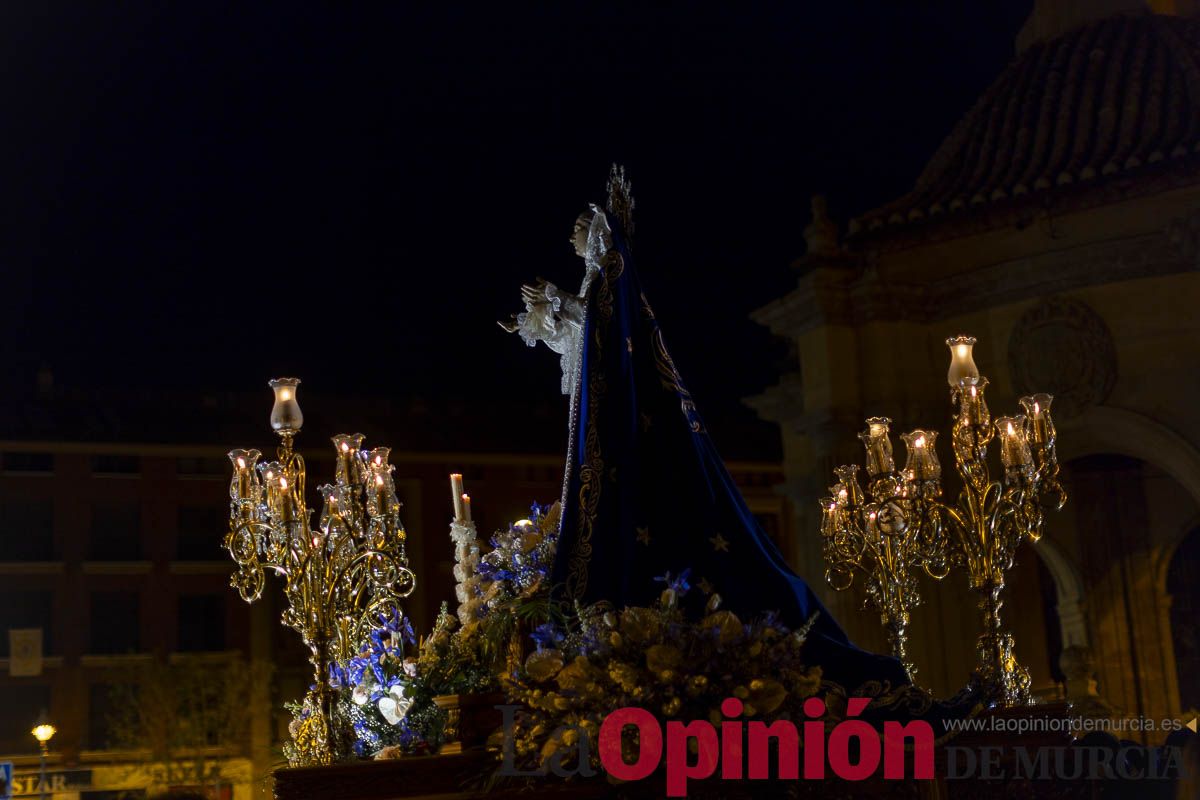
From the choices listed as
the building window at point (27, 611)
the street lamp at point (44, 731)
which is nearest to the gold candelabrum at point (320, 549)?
the street lamp at point (44, 731)

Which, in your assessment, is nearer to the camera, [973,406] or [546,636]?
[546,636]

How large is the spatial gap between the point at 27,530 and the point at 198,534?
325cm

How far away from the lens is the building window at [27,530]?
91.5 ft

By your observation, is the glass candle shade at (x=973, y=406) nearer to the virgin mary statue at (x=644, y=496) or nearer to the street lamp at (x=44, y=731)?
the virgin mary statue at (x=644, y=496)

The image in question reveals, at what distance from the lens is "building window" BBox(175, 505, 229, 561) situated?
29062 millimetres

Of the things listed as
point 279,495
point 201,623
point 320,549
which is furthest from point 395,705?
point 201,623

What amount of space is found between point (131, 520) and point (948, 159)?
19.0m

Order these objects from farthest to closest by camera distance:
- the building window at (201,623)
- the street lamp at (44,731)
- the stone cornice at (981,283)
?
the building window at (201,623), the street lamp at (44,731), the stone cornice at (981,283)

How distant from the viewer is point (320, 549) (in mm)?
7410

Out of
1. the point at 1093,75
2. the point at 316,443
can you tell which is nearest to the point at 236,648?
the point at 316,443

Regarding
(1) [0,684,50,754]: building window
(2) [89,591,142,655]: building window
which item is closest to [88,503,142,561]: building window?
Result: (2) [89,591,142,655]: building window

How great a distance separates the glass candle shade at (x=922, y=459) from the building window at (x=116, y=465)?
74.9 ft

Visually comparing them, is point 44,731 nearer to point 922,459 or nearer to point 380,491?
point 380,491

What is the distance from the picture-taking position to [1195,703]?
16844 millimetres
